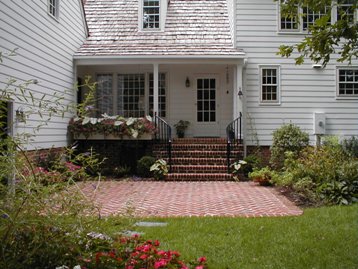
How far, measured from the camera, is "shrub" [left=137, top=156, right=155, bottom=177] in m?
13.7

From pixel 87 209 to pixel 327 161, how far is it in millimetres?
7788

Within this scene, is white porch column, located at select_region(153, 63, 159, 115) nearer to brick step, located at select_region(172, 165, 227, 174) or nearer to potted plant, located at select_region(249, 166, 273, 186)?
brick step, located at select_region(172, 165, 227, 174)

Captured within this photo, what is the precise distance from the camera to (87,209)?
400 cm

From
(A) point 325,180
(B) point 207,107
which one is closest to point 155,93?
(B) point 207,107

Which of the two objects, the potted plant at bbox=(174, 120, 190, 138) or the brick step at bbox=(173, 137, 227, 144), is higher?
the potted plant at bbox=(174, 120, 190, 138)

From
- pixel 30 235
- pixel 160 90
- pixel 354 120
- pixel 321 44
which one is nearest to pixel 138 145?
pixel 160 90

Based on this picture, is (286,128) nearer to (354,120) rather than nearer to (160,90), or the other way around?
(354,120)

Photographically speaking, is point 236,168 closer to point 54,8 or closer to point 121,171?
point 121,171

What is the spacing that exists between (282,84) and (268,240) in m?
10.6

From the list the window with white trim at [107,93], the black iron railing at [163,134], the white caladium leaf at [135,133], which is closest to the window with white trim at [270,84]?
the black iron railing at [163,134]

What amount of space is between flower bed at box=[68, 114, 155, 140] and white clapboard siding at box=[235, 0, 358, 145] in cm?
392

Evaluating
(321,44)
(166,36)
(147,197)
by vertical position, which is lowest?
(147,197)

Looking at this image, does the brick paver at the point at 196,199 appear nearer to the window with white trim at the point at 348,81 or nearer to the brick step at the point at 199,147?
the brick step at the point at 199,147

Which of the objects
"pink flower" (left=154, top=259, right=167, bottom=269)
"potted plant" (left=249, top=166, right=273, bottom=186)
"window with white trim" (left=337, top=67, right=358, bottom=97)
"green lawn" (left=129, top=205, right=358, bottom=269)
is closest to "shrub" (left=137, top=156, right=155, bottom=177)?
"potted plant" (left=249, top=166, right=273, bottom=186)
